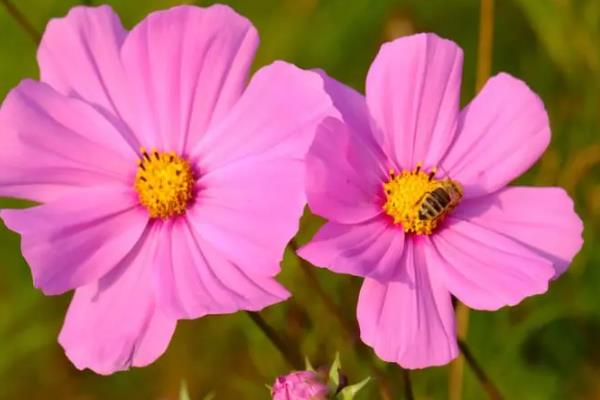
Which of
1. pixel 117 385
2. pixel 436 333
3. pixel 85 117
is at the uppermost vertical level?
pixel 85 117

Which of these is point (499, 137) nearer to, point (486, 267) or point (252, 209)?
point (486, 267)

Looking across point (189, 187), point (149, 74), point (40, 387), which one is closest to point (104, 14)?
point (149, 74)

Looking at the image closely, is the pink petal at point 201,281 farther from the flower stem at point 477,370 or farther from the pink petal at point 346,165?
the flower stem at point 477,370

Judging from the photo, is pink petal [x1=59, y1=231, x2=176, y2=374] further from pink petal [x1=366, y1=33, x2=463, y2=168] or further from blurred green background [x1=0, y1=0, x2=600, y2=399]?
blurred green background [x1=0, y1=0, x2=600, y2=399]

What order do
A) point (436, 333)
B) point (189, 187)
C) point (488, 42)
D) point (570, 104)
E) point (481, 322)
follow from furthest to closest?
point (570, 104), point (481, 322), point (488, 42), point (189, 187), point (436, 333)

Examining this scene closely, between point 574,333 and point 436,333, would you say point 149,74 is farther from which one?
point 574,333

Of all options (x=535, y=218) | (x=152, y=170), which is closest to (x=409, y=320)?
(x=535, y=218)
